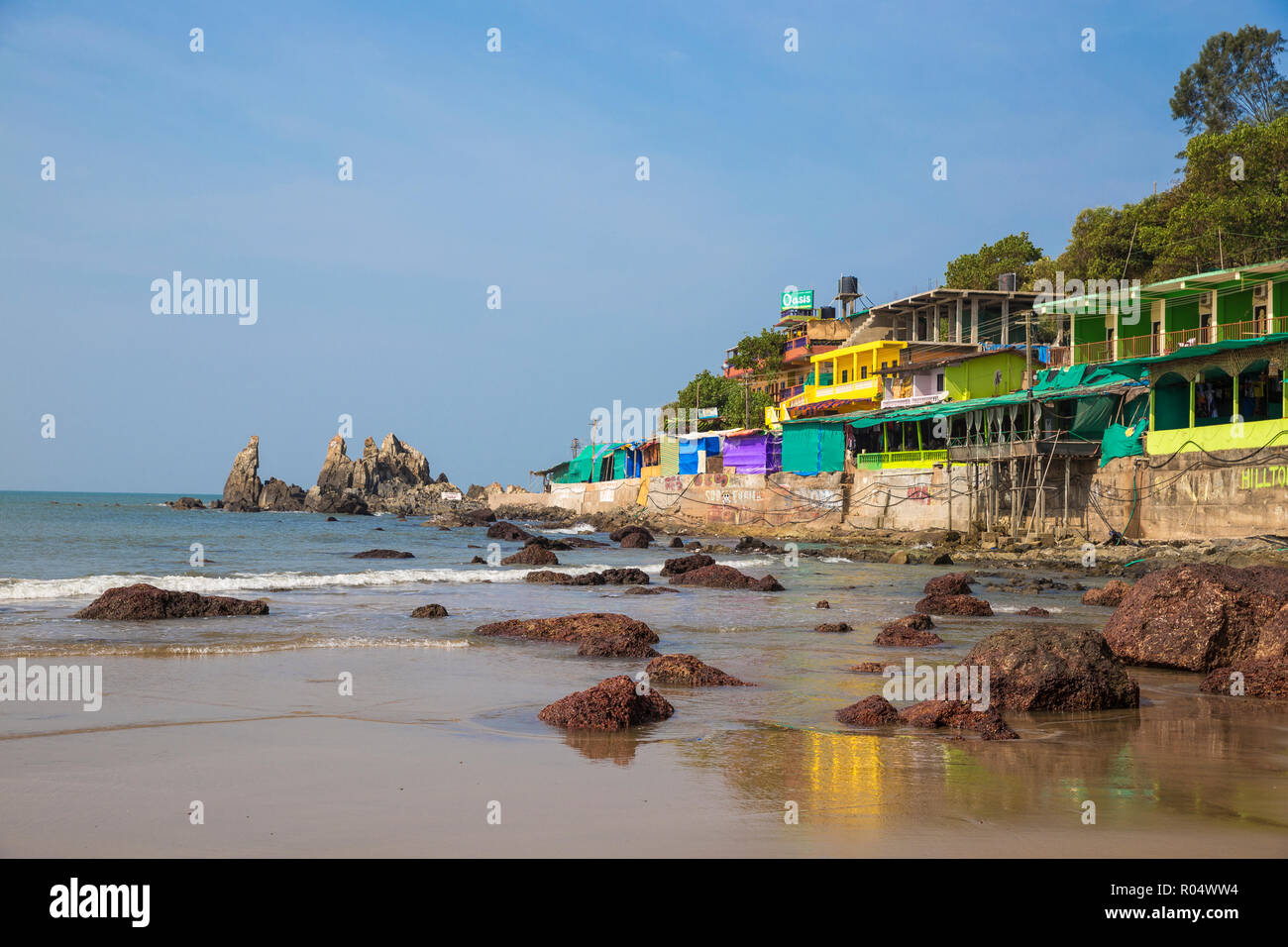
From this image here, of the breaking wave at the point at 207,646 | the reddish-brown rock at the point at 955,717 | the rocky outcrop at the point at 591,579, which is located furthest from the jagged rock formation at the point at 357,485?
the reddish-brown rock at the point at 955,717

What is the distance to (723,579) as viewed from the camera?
24812 mm

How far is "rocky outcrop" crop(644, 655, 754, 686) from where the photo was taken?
10.7m

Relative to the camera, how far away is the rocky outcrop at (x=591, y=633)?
516 inches

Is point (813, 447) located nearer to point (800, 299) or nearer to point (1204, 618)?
point (800, 299)

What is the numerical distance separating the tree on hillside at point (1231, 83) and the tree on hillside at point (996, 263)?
12.2 metres

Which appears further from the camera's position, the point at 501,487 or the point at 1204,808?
the point at 501,487

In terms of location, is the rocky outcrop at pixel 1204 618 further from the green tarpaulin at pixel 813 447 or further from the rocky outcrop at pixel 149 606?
the green tarpaulin at pixel 813 447

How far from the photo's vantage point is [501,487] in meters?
116

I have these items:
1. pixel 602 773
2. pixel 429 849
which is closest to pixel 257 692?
pixel 602 773

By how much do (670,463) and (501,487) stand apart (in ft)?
169

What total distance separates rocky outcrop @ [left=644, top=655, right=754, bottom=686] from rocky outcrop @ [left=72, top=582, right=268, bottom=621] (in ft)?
32.5
